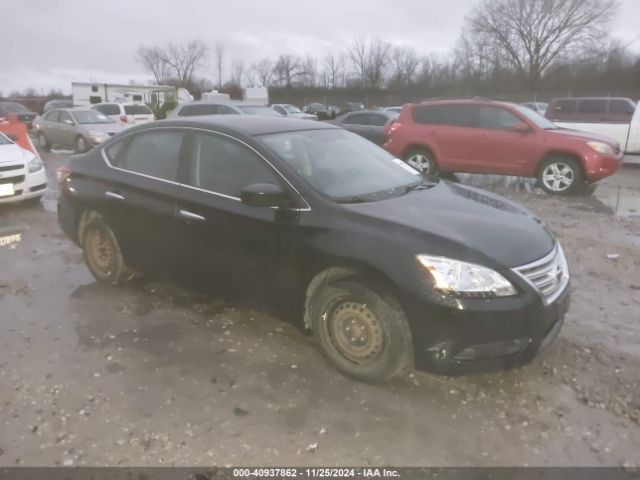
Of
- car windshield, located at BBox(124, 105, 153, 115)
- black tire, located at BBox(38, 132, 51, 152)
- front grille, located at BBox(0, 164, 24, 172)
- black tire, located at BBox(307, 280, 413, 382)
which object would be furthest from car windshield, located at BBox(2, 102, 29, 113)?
black tire, located at BBox(307, 280, 413, 382)

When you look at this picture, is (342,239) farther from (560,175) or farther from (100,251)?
(560,175)

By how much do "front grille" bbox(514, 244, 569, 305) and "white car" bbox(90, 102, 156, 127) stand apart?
1864 centimetres

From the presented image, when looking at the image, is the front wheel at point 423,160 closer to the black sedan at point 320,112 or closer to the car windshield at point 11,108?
the car windshield at point 11,108

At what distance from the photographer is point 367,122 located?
14.8m

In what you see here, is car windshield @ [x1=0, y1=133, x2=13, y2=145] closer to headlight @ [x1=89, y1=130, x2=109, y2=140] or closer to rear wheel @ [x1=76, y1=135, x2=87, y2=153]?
headlight @ [x1=89, y1=130, x2=109, y2=140]

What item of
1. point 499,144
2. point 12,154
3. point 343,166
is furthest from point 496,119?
point 12,154

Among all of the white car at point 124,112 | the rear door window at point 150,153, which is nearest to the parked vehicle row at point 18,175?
the rear door window at point 150,153

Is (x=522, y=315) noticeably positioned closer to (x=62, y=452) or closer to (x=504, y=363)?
(x=504, y=363)

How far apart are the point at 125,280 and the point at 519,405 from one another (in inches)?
136

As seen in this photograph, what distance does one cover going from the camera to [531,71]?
209ft

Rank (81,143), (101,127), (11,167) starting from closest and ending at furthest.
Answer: (11,167) → (81,143) → (101,127)

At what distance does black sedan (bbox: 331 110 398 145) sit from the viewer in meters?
13.8

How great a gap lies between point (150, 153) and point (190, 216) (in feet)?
2.70

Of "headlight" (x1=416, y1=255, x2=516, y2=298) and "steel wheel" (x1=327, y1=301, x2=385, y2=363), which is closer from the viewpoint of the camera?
"headlight" (x1=416, y1=255, x2=516, y2=298)
